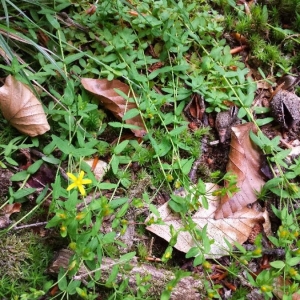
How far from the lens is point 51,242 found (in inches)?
83.3

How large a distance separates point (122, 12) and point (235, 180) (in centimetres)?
110

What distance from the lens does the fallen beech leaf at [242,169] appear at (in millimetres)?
2298

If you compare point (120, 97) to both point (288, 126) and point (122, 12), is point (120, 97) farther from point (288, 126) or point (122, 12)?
point (288, 126)

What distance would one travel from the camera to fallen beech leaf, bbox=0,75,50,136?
2189mm

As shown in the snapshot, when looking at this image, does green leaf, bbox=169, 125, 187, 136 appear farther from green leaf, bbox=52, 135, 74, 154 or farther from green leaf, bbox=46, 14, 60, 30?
green leaf, bbox=46, 14, 60, 30

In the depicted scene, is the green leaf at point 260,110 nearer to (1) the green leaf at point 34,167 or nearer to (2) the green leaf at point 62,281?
(1) the green leaf at point 34,167

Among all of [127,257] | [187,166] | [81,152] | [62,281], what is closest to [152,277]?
[127,257]

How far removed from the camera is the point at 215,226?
89.0 inches

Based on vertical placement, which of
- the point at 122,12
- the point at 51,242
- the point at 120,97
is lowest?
the point at 51,242

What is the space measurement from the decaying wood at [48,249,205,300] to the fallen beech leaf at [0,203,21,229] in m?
0.30

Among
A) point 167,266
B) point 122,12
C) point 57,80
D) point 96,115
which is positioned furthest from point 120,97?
point 167,266

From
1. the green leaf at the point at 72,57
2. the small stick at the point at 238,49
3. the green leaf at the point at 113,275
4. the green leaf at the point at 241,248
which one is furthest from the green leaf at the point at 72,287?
the small stick at the point at 238,49

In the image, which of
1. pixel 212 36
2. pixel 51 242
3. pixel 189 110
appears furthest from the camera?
pixel 212 36

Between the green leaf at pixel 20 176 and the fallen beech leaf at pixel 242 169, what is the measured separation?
95cm
